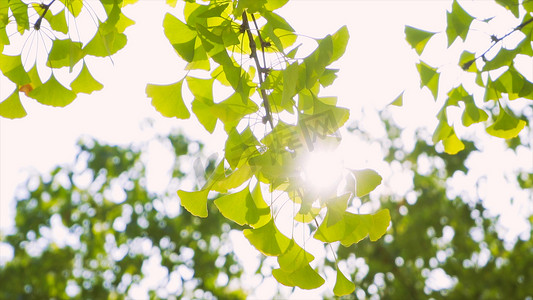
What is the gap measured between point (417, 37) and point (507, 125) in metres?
0.37

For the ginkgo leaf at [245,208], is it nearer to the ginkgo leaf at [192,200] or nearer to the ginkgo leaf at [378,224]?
the ginkgo leaf at [192,200]

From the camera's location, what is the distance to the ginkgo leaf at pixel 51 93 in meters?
1.13

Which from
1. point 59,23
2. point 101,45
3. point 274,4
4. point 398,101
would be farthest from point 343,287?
point 59,23

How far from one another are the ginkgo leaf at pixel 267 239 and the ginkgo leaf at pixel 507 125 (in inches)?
30.8

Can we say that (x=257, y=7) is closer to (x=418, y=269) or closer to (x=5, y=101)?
(x=5, y=101)

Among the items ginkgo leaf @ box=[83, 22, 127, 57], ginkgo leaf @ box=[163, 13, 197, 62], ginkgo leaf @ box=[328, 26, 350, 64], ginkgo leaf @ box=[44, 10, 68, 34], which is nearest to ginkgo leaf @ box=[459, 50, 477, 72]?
ginkgo leaf @ box=[328, 26, 350, 64]

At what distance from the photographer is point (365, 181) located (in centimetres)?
96

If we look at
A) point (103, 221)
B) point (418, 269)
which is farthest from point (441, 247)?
point (103, 221)

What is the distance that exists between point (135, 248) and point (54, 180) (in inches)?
52.3

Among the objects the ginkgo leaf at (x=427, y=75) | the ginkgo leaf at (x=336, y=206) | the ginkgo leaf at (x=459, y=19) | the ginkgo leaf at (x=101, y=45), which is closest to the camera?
the ginkgo leaf at (x=336, y=206)

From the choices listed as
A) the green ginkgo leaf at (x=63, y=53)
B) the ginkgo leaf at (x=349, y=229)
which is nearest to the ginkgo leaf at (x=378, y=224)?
the ginkgo leaf at (x=349, y=229)

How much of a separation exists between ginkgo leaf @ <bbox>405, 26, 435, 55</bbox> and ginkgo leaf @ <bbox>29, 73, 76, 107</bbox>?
94cm

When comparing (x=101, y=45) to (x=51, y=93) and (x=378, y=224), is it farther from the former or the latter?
(x=378, y=224)

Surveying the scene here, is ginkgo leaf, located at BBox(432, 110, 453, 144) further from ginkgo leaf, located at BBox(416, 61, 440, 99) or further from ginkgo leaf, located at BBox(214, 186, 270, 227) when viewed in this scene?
ginkgo leaf, located at BBox(214, 186, 270, 227)
